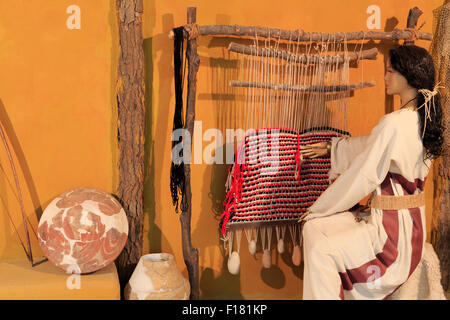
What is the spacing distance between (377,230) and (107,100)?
1.52 metres

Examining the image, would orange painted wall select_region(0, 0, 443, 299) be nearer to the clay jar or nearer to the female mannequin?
the clay jar

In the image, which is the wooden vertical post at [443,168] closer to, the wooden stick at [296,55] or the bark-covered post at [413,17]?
the bark-covered post at [413,17]

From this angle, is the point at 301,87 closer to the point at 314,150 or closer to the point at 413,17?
the point at 314,150

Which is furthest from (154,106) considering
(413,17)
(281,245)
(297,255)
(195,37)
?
(413,17)

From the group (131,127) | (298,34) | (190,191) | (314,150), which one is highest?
(298,34)

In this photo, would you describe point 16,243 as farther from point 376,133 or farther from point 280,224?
point 376,133

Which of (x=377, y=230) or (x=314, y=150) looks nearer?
(x=377, y=230)

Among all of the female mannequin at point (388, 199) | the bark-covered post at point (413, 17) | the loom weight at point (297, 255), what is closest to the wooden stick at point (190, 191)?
the loom weight at point (297, 255)

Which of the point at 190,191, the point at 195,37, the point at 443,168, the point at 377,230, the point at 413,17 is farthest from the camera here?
the point at 443,168

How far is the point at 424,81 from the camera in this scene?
7.86 ft

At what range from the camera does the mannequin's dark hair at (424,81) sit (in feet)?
7.74

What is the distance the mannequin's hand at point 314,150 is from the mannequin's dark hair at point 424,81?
54cm

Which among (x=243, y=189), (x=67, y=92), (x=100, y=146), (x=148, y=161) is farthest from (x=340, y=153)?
(x=67, y=92)

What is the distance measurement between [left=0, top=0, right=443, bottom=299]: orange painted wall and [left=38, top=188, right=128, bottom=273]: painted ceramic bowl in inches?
10.8
